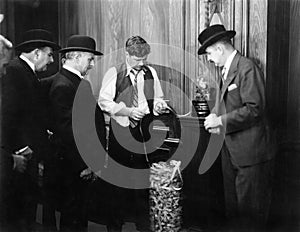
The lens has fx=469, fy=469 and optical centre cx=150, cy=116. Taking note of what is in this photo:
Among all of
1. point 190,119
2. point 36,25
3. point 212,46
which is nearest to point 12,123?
point 36,25

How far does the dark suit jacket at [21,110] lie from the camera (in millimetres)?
2730

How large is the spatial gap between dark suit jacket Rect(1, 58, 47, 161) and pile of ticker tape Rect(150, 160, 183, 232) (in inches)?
27.4

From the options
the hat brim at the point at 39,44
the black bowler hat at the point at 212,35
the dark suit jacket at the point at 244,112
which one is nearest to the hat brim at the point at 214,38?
the black bowler hat at the point at 212,35

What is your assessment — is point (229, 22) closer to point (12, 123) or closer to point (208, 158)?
point (208, 158)

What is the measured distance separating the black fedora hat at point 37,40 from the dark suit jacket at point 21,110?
0.10 metres

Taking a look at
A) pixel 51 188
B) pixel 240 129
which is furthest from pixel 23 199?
pixel 240 129

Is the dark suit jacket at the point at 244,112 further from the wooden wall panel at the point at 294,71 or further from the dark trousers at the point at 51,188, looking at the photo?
the dark trousers at the point at 51,188

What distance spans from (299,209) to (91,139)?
3.92 ft

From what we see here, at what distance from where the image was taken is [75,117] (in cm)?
264

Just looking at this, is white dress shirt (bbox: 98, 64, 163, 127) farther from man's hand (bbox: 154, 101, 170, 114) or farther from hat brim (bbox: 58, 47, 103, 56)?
hat brim (bbox: 58, 47, 103, 56)

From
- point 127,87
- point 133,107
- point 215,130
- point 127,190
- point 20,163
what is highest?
point 127,87

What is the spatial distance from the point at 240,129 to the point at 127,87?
2.15 feet

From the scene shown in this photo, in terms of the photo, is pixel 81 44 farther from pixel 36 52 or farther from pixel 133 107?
pixel 133 107

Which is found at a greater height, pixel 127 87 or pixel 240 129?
pixel 127 87
